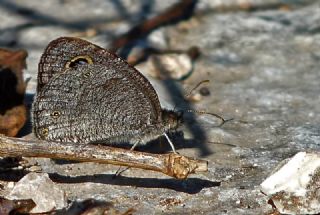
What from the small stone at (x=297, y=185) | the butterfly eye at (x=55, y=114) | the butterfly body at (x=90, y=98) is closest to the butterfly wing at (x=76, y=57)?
the butterfly body at (x=90, y=98)

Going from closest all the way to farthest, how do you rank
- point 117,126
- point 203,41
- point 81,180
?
1. point 81,180
2. point 117,126
3. point 203,41

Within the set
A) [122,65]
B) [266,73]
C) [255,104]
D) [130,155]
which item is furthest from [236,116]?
[130,155]

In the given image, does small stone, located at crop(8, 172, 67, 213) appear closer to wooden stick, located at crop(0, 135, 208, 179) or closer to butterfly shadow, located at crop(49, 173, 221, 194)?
wooden stick, located at crop(0, 135, 208, 179)

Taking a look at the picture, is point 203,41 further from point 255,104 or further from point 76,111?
point 76,111

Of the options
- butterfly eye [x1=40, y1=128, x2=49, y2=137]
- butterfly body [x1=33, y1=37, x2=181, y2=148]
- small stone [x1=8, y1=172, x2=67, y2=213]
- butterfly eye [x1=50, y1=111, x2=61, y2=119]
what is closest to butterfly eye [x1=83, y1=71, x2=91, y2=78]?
butterfly body [x1=33, y1=37, x2=181, y2=148]

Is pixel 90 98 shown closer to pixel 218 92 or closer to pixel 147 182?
pixel 147 182

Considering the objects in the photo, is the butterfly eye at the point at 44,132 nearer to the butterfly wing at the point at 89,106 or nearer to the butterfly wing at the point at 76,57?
the butterfly wing at the point at 89,106

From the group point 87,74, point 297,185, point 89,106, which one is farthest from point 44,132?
point 297,185
